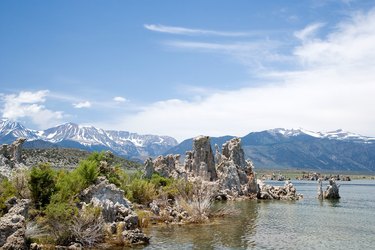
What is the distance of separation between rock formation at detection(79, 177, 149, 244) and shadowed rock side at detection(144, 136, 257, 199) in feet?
152

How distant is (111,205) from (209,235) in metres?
10.1

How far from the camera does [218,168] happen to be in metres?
105

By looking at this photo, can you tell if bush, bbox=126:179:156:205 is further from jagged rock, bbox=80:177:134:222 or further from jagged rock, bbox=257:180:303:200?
jagged rock, bbox=257:180:303:200

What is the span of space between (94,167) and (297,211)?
1416 inches

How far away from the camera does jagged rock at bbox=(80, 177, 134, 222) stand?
1651 inches

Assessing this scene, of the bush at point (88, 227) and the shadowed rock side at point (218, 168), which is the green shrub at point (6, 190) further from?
the shadowed rock side at point (218, 168)

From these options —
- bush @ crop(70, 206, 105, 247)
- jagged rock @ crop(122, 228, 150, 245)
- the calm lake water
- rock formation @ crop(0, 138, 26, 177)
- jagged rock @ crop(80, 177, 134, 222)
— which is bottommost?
the calm lake water

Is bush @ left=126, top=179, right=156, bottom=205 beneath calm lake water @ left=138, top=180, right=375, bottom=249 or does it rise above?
above

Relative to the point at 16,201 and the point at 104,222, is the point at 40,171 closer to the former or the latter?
the point at 16,201

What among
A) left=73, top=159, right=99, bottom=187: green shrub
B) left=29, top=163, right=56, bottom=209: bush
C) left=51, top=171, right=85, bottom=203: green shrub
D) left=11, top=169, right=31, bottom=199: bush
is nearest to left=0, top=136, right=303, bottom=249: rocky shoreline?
left=73, top=159, right=99, bottom=187: green shrub

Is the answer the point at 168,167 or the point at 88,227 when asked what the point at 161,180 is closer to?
the point at 168,167

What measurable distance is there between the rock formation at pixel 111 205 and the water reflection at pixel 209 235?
2762mm

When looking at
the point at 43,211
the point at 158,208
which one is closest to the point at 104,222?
the point at 43,211

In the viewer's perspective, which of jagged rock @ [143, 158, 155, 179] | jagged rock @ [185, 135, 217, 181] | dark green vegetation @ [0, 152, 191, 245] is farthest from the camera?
jagged rock @ [185, 135, 217, 181]
